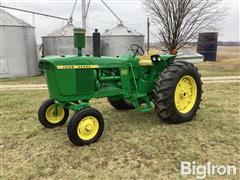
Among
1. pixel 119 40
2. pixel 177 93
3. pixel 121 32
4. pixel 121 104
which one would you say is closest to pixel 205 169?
pixel 177 93

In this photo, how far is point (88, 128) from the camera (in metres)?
4.40

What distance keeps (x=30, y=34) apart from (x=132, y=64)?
40.2 feet

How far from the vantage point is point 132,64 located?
5.34 metres

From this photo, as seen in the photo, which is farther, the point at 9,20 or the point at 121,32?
the point at 121,32

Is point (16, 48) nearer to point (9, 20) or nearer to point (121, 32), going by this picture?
point (9, 20)

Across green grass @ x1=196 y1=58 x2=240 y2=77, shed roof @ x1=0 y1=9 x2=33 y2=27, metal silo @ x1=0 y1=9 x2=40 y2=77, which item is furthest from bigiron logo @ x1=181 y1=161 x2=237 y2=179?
shed roof @ x1=0 y1=9 x2=33 y2=27

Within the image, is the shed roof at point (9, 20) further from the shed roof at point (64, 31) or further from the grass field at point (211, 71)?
the grass field at point (211, 71)

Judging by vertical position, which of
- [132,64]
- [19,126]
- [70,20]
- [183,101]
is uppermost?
[70,20]

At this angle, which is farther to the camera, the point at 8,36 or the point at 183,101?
the point at 8,36

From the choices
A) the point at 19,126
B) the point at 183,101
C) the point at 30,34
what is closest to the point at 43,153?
the point at 19,126

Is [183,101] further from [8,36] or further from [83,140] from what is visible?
[8,36]

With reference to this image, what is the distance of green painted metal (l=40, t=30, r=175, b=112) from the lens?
4441 millimetres

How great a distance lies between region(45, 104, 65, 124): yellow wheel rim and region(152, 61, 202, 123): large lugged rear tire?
5.42ft

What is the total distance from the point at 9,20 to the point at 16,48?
5.02 ft
